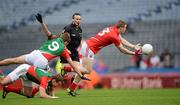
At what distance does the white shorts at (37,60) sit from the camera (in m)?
12.6

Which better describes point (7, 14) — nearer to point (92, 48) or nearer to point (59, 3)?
point (59, 3)

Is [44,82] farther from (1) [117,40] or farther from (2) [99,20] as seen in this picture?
(2) [99,20]

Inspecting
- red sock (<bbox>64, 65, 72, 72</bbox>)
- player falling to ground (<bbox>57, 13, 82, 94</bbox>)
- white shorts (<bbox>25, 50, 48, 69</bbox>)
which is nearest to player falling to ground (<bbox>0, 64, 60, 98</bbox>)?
white shorts (<bbox>25, 50, 48, 69</bbox>)

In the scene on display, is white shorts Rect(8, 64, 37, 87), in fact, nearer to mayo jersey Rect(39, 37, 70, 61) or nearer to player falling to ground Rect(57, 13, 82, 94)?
mayo jersey Rect(39, 37, 70, 61)

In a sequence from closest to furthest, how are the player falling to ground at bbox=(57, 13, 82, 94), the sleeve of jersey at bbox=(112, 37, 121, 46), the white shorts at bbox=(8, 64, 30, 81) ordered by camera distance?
1. the white shorts at bbox=(8, 64, 30, 81)
2. the sleeve of jersey at bbox=(112, 37, 121, 46)
3. the player falling to ground at bbox=(57, 13, 82, 94)

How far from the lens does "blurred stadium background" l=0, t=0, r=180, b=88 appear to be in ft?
80.2

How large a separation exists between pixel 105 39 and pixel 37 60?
334 cm

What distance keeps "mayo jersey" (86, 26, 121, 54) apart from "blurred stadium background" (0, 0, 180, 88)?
694 cm

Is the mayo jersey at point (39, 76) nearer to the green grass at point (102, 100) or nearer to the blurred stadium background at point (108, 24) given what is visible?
the green grass at point (102, 100)

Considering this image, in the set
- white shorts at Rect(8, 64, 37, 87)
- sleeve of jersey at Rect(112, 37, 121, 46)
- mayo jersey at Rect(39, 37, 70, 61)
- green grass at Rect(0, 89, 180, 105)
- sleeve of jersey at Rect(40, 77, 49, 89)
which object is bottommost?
green grass at Rect(0, 89, 180, 105)

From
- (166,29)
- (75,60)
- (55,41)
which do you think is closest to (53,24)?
(166,29)

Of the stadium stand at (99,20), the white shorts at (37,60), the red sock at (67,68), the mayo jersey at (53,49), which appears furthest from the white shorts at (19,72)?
the stadium stand at (99,20)

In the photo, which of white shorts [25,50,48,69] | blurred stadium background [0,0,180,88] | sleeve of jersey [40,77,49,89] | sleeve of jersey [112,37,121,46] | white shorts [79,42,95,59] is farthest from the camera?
blurred stadium background [0,0,180,88]

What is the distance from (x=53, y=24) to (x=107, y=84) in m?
5.39
